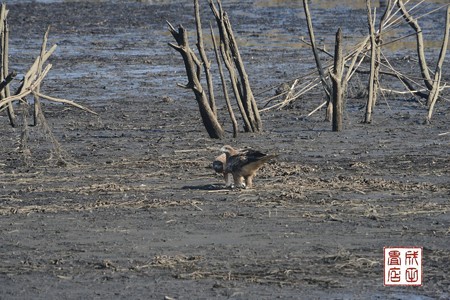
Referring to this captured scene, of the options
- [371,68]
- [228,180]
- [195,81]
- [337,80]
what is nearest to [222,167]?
[228,180]

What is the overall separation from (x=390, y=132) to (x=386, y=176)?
3.67 meters

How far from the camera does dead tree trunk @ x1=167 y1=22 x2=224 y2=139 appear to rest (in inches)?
601

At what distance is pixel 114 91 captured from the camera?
72.2ft

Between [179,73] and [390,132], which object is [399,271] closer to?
[390,132]

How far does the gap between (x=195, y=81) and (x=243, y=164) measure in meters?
4.19

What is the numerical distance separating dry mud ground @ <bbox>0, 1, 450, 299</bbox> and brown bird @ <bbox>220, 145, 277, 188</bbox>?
0.17m

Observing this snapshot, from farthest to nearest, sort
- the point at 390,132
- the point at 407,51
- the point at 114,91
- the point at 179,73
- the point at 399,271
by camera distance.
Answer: the point at 407,51
the point at 179,73
the point at 114,91
the point at 390,132
the point at 399,271

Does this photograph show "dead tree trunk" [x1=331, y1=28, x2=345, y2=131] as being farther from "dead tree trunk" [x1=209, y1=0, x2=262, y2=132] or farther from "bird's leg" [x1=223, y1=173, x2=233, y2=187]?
"bird's leg" [x1=223, y1=173, x2=233, y2=187]

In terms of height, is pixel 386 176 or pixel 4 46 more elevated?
pixel 4 46

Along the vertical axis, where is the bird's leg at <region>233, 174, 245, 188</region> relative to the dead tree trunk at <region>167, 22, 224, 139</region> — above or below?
below

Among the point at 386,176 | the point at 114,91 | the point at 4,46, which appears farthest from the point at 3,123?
the point at 386,176

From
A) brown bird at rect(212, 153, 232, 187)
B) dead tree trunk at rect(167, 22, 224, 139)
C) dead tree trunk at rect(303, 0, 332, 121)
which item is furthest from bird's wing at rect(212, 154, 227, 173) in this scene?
dead tree trunk at rect(303, 0, 332, 121)

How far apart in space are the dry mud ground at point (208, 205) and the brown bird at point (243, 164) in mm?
168

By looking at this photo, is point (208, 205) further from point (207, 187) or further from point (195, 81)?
point (195, 81)
